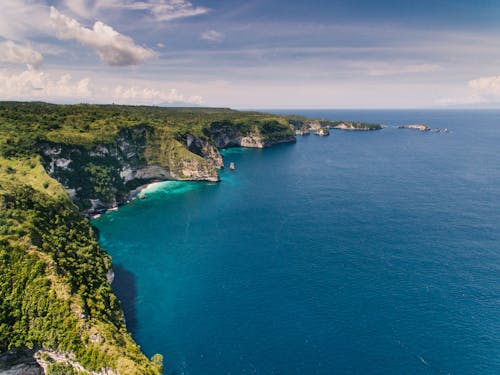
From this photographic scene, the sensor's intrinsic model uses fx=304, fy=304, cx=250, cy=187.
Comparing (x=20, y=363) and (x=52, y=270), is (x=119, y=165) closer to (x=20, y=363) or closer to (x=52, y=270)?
(x=52, y=270)

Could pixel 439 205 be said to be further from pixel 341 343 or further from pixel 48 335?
pixel 48 335

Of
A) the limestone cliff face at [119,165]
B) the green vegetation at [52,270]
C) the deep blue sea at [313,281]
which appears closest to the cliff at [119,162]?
the limestone cliff face at [119,165]

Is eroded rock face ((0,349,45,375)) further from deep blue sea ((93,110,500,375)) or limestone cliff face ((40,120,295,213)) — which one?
limestone cliff face ((40,120,295,213))

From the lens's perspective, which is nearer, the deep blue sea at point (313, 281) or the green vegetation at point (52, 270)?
the green vegetation at point (52, 270)

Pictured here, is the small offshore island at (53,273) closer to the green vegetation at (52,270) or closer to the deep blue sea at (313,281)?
the green vegetation at (52,270)

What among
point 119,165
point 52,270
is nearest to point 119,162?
point 119,165

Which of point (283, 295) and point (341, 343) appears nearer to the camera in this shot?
point (341, 343)

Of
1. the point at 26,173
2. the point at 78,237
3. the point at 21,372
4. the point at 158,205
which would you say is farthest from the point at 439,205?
the point at 26,173

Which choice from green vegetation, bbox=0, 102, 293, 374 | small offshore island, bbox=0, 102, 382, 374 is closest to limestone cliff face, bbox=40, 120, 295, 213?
small offshore island, bbox=0, 102, 382, 374
